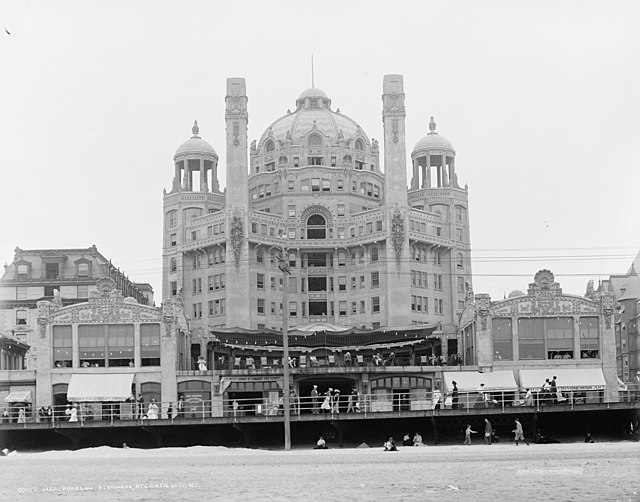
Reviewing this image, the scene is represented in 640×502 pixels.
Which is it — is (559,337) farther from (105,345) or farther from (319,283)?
(319,283)

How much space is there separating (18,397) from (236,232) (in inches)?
1873

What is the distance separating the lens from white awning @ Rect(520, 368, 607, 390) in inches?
3829

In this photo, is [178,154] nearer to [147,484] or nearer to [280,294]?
[280,294]

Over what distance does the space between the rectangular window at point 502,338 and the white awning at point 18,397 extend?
1429 inches

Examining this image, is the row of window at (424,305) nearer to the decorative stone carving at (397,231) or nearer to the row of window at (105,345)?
the decorative stone carving at (397,231)


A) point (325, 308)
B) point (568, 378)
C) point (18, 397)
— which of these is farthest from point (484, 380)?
point (325, 308)

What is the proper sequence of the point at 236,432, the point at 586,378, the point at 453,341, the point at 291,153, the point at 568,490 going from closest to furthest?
the point at 568,490
the point at 236,432
the point at 586,378
the point at 453,341
the point at 291,153

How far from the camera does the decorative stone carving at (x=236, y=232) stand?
139500 mm

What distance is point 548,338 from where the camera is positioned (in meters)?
101

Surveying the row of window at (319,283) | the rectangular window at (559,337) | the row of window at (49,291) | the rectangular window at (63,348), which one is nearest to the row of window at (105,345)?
the rectangular window at (63,348)

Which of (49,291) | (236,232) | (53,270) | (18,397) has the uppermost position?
(236,232)

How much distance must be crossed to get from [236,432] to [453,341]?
37333 mm

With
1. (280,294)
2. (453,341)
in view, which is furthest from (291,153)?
(453,341)

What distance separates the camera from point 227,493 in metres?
46.2
